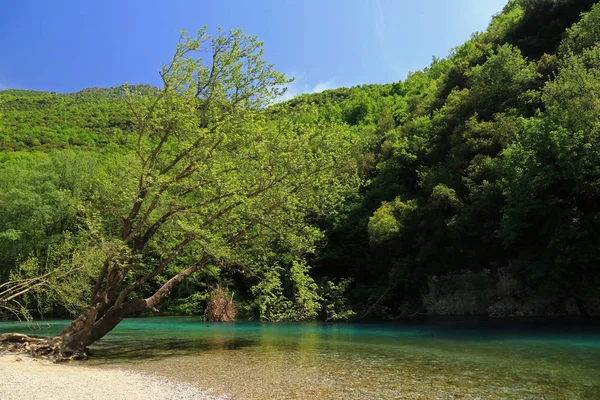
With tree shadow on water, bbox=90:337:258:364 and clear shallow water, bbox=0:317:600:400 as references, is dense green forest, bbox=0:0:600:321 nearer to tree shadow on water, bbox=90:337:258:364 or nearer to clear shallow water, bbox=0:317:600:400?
tree shadow on water, bbox=90:337:258:364

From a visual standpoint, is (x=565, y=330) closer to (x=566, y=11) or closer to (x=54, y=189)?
(x=566, y=11)

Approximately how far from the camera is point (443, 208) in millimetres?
36406

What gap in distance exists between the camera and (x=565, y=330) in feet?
75.7

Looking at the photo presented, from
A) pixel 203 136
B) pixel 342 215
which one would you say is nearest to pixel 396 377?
pixel 203 136

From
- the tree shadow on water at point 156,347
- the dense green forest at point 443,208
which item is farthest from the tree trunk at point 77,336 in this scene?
the dense green forest at point 443,208

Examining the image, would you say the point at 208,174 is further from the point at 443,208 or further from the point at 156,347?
the point at 443,208

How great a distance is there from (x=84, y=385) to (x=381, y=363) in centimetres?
896

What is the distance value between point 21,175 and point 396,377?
48.8m

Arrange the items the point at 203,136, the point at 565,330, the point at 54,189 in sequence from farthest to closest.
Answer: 1. the point at 54,189
2. the point at 565,330
3. the point at 203,136

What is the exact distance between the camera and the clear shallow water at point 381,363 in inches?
416

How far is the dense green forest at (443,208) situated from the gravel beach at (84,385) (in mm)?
6331

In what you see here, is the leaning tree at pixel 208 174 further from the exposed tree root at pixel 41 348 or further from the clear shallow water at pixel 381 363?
the clear shallow water at pixel 381 363

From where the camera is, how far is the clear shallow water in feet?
34.7

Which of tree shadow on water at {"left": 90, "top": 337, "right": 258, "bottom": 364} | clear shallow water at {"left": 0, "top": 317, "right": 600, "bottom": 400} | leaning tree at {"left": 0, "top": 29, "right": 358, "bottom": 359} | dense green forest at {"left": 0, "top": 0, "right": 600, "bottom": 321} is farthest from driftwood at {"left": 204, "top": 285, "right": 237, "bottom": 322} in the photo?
leaning tree at {"left": 0, "top": 29, "right": 358, "bottom": 359}
